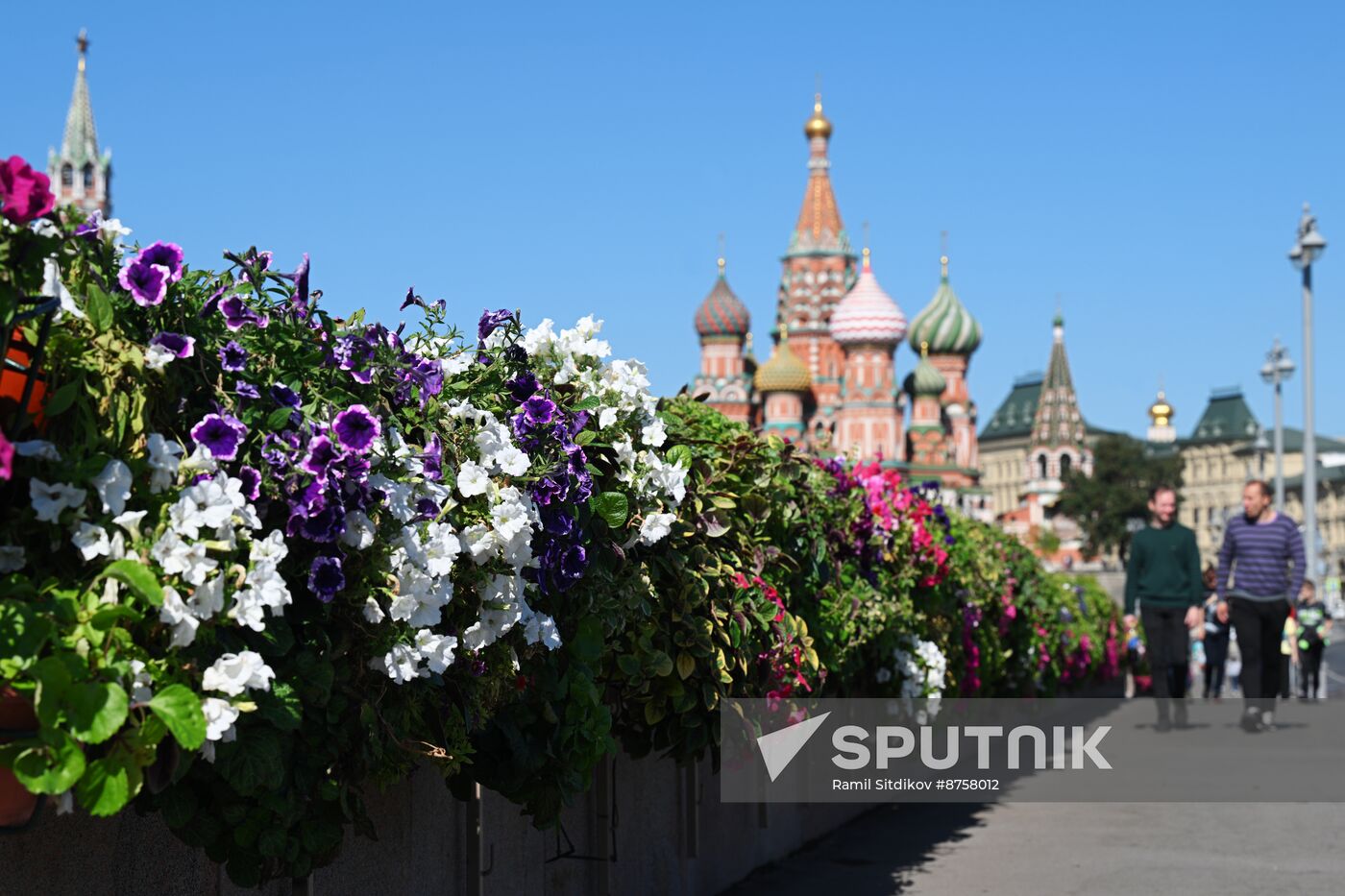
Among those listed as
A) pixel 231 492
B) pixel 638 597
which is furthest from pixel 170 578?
pixel 638 597

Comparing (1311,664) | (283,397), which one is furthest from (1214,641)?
(283,397)

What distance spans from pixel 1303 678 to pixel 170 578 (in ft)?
61.2

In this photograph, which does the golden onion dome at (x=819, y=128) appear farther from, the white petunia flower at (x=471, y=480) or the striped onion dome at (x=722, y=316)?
the white petunia flower at (x=471, y=480)

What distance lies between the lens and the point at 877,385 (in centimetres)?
9438

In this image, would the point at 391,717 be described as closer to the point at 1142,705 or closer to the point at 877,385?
the point at 1142,705

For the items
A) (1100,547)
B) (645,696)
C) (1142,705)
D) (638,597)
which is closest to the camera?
(638,597)

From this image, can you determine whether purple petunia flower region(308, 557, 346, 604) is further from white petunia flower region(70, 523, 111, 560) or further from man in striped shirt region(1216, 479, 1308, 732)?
man in striped shirt region(1216, 479, 1308, 732)

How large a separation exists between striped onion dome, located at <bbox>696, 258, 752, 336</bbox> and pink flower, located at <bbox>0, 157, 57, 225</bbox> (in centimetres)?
9954

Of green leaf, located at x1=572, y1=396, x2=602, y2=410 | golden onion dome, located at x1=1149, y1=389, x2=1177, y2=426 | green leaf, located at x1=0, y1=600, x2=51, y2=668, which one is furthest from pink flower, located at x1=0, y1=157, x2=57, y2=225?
golden onion dome, located at x1=1149, y1=389, x2=1177, y2=426

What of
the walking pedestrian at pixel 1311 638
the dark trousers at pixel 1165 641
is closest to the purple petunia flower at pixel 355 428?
the dark trousers at pixel 1165 641

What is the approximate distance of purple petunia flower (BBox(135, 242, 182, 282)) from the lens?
328cm

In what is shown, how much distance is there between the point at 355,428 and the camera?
350cm

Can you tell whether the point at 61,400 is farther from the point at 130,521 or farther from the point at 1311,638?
the point at 1311,638

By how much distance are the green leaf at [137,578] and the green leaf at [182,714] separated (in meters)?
0.14
